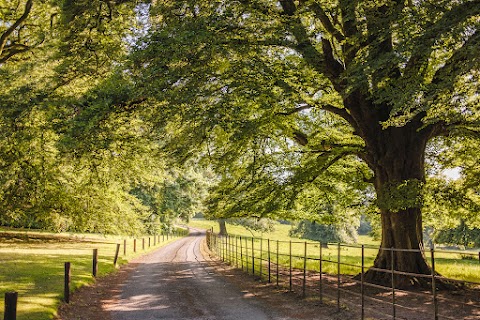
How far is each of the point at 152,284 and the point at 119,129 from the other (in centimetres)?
602

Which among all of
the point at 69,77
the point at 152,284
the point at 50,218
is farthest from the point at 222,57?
the point at 50,218

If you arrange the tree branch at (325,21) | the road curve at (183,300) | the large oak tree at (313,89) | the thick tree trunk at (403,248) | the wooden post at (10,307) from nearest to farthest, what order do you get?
1. the wooden post at (10,307)
2. the large oak tree at (313,89)
3. the road curve at (183,300)
4. the tree branch at (325,21)
5. the thick tree trunk at (403,248)

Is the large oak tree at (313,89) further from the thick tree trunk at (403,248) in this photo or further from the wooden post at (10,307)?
the wooden post at (10,307)

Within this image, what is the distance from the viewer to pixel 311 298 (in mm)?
13398

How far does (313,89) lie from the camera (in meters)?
15.7

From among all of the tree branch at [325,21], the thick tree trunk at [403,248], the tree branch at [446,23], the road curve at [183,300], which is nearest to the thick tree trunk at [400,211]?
the thick tree trunk at [403,248]

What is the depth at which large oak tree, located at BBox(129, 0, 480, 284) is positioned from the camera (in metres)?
9.73

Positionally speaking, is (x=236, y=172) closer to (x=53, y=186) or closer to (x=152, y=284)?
(x=152, y=284)

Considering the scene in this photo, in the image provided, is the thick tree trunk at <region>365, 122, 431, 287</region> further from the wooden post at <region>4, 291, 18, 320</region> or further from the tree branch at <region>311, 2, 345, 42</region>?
the wooden post at <region>4, 291, 18, 320</region>

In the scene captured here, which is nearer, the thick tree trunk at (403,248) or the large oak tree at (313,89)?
the large oak tree at (313,89)

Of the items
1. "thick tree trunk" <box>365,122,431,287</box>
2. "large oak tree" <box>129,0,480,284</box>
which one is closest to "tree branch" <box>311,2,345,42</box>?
"large oak tree" <box>129,0,480,284</box>

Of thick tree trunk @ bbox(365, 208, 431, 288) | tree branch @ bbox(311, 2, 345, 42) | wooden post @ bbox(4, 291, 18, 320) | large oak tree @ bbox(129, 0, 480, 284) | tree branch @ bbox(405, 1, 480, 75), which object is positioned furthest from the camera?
thick tree trunk @ bbox(365, 208, 431, 288)

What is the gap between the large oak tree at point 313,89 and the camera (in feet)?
31.9

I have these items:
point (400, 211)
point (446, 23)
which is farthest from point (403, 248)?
point (446, 23)
